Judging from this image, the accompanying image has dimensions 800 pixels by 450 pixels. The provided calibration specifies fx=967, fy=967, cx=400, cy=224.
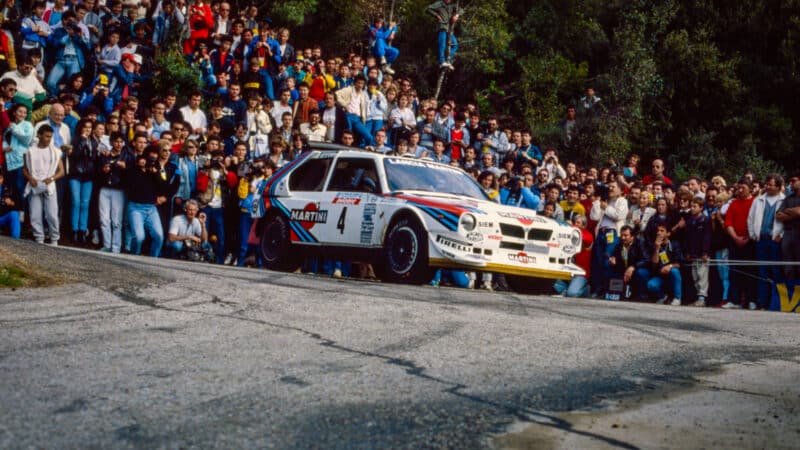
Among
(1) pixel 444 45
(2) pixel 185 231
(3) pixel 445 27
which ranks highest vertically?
(3) pixel 445 27

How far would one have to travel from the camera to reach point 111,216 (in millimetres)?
14969

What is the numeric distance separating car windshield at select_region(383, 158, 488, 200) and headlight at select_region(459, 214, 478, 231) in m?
1.38

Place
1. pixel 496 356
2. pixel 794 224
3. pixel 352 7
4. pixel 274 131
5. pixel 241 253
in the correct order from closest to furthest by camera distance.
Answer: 1. pixel 496 356
2. pixel 794 224
3. pixel 241 253
4. pixel 274 131
5. pixel 352 7

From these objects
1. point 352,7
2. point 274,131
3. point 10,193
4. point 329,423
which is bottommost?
point 329,423

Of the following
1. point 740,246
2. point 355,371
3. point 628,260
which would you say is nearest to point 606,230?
point 628,260

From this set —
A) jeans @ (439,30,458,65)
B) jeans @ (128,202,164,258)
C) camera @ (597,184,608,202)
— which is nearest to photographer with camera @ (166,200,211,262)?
jeans @ (128,202,164,258)

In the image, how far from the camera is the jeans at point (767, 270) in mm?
A: 13992

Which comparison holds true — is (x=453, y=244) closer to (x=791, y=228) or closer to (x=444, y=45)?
(x=791, y=228)

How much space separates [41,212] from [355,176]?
4.80 m

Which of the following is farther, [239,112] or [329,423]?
[239,112]

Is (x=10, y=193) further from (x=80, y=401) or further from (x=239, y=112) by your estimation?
(x=80, y=401)

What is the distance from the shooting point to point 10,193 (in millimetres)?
14281

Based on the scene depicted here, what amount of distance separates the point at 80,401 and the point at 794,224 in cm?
1179

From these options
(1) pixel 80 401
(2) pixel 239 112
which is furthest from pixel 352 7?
(1) pixel 80 401
